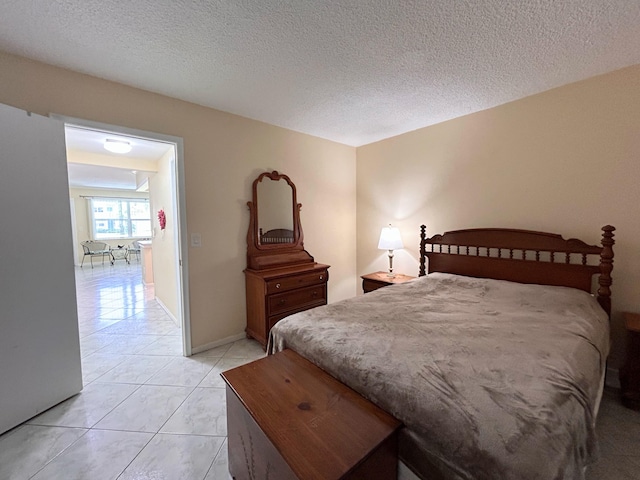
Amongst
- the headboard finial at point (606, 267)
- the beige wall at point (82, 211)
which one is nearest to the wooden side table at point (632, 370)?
the headboard finial at point (606, 267)

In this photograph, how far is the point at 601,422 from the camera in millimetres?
1750

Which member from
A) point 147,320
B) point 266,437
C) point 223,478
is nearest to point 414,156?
point 266,437

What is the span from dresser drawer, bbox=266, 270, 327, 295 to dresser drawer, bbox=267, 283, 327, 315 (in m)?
0.05

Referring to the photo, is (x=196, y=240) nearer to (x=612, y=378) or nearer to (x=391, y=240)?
(x=391, y=240)

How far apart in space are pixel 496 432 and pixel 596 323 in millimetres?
1437

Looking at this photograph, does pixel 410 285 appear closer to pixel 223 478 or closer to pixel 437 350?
pixel 437 350

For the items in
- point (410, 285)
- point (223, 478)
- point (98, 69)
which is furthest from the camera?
point (410, 285)

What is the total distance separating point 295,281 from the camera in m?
2.95

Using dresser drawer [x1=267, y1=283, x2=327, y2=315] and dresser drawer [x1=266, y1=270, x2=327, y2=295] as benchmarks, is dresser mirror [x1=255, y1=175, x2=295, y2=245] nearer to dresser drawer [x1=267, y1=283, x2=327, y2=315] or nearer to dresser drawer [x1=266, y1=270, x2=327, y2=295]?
dresser drawer [x1=266, y1=270, x2=327, y2=295]

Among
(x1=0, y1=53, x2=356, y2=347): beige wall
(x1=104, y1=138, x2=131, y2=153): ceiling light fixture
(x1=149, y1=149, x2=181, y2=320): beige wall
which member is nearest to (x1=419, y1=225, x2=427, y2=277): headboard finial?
(x1=0, y1=53, x2=356, y2=347): beige wall

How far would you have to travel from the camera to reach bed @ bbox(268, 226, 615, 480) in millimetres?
847

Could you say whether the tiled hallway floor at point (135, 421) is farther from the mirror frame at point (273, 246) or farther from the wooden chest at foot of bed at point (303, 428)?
the mirror frame at point (273, 246)

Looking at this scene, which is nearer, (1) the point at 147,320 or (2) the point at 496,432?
(2) the point at 496,432

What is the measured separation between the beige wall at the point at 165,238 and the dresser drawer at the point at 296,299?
1352 mm
